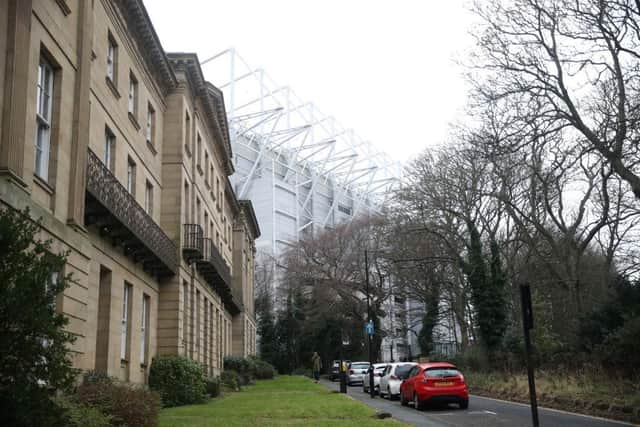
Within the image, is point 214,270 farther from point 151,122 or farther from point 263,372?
point 263,372

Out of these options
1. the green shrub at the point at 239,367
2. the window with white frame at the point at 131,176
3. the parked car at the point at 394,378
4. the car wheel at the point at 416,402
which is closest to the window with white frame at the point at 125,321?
the window with white frame at the point at 131,176

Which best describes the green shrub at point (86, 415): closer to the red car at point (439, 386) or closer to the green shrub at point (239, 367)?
the red car at point (439, 386)

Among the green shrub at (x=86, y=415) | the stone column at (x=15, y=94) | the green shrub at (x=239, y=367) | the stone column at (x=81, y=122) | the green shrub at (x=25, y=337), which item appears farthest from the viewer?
the green shrub at (x=239, y=367)

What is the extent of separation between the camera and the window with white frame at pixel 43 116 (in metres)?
14.7

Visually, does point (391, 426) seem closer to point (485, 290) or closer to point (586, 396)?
point (586, 396)

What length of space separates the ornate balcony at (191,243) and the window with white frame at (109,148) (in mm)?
7729

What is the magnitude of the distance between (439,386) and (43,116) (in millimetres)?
14456

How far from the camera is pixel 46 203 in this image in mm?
14531

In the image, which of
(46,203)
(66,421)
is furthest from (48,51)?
(66,421)

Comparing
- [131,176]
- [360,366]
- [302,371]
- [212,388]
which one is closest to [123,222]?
[131,176]

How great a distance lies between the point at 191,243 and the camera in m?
29.2

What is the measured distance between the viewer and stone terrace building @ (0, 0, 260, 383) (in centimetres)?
1363

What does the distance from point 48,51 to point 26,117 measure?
7.55ft

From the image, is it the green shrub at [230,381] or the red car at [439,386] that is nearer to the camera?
the red car at [439,386]
